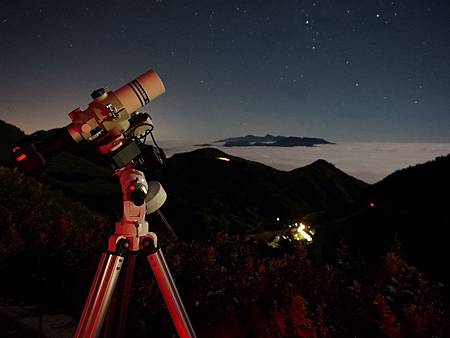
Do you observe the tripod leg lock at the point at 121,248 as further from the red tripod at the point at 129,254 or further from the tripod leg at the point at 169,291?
the tripod leg at the point at 169,291

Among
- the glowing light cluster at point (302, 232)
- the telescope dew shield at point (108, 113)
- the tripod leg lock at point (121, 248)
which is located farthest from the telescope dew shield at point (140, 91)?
the glowing light cluster at point (302, 232)

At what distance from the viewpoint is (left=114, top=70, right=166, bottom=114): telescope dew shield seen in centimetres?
265

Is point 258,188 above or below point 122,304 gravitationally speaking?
below

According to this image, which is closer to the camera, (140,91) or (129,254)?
(129,254)

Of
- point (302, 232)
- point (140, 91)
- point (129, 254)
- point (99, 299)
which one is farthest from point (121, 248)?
point (302, 232)

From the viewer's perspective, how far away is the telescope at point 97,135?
248 centimetres

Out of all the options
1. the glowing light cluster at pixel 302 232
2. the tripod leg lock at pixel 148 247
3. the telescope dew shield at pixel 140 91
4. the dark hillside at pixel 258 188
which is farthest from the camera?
the dark hillside at pixel 258 188

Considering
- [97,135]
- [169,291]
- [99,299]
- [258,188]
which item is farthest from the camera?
[258,188]

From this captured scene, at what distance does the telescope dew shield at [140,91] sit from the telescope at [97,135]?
0.04 ft

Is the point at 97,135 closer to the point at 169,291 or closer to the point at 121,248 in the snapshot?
the point at 121,248

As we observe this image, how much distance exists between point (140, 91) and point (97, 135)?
1.42ft

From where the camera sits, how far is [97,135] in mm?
2588

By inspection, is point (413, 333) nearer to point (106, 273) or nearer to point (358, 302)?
point (358, 302)

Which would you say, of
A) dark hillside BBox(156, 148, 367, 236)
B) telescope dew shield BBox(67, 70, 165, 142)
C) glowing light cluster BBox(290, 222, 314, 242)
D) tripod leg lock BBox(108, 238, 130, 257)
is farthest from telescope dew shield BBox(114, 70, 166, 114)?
dark hillside BBox(156, 148, 367, 236)
